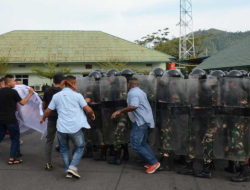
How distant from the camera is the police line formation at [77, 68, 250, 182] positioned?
437 cm

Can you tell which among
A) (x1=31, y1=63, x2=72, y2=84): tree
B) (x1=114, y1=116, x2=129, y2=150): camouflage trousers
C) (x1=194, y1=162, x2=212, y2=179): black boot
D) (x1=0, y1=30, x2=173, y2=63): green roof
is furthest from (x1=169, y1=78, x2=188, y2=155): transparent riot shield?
(x1=0, y1=30, x2=173, y2=63): green roof

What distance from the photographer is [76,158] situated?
14.6ft

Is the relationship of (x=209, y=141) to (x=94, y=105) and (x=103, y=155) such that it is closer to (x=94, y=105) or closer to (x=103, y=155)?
(x=103, y=155)

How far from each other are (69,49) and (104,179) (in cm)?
2908

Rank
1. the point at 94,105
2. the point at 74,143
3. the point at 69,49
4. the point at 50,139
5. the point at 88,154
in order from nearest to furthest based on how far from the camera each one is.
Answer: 1. the point at 74,143
2. the point at 50,139
3. the point at 94,105
4. the point at 88,154
5. the point at 69,49

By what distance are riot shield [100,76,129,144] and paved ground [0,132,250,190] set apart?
679 millimetres

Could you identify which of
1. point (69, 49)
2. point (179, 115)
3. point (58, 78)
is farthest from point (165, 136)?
point (69, 49)

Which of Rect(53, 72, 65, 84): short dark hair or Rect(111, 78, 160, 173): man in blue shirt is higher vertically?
Rect(53, 72, 65, 84): short dark hair

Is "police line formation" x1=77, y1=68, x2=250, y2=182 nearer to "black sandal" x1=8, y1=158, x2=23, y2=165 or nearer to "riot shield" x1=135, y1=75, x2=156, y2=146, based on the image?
"riot shield" x1=135, y1=75, x2=156, y2=146

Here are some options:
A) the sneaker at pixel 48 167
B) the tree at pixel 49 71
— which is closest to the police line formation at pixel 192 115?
the sneaker at pixel 48 167

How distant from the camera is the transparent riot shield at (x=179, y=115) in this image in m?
4.73

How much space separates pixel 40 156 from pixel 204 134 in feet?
12.1

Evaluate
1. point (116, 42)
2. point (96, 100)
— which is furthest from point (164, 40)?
point (96, 100)

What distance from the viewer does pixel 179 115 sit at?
187 inches
